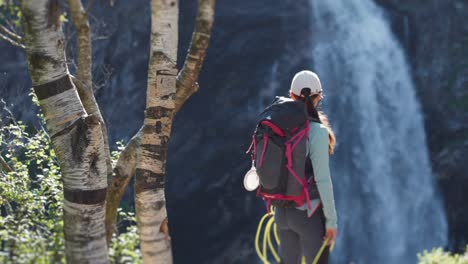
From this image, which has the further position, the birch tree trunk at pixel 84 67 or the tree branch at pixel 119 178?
the birch tree trunk at pixel 84 67

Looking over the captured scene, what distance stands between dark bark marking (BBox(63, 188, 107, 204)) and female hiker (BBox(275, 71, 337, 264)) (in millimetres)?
1474

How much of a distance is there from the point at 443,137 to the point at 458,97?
1.48 meters

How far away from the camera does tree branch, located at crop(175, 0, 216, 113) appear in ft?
17.7

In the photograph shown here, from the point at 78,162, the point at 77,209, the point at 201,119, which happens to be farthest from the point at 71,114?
the point at 201,119

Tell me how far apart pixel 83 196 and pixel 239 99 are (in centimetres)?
1640

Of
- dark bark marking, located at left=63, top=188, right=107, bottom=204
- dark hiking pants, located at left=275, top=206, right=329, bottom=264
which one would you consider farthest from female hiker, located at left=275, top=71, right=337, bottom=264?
dark bark marking, located at left=63, top=188, right=107, bottom=204

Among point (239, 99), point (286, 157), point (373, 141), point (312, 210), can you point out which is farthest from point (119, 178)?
point (373, 141)

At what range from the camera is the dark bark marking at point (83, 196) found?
184 inches

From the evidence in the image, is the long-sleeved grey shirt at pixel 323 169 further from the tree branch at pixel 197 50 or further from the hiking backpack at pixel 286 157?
the tree branch at pixel 197 50

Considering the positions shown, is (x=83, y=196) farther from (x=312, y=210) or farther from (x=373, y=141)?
(x=373, y=141)

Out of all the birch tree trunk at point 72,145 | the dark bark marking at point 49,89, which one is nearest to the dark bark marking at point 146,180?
the birch tree trunk at point 72,145

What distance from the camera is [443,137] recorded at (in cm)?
2089

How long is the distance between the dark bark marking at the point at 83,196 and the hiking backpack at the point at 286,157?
1299 millimetres

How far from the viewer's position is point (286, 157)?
4.75 meters
